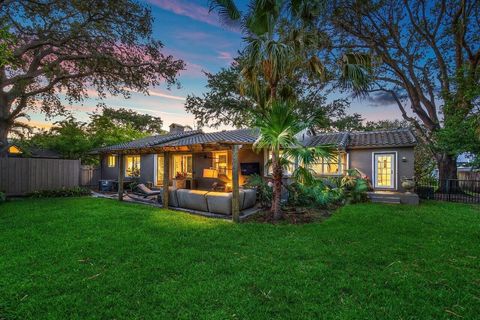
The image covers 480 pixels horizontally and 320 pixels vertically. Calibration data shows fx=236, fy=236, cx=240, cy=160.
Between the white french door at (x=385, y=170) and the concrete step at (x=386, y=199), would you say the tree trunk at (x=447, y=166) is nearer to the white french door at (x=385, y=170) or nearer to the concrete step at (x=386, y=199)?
the white french door at (x=385, y=170)

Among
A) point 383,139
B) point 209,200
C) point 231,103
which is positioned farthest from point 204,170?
point 383,139

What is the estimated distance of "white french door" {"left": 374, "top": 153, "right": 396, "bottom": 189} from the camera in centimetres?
1207

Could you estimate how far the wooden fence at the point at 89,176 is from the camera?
16.5m

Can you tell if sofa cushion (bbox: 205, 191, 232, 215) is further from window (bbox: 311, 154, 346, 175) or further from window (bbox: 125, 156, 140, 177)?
window (bbox: 125, 156, 140, 177)

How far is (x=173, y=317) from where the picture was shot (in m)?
2.57

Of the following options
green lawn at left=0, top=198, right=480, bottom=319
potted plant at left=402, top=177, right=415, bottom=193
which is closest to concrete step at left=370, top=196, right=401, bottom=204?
potted plant at left=402, top=177, right=415, bottom=193

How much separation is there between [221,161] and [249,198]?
5.48 m

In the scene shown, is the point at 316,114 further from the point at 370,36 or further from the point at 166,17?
the point at 370,36

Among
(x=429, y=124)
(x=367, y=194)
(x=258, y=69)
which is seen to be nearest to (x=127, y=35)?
(x=258, y=69)

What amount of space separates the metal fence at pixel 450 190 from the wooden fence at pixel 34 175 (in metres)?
18.3

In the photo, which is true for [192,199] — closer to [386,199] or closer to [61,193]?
[61,193]

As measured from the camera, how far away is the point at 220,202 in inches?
303

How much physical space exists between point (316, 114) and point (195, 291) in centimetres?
553

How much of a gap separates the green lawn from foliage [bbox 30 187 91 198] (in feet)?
19.5
